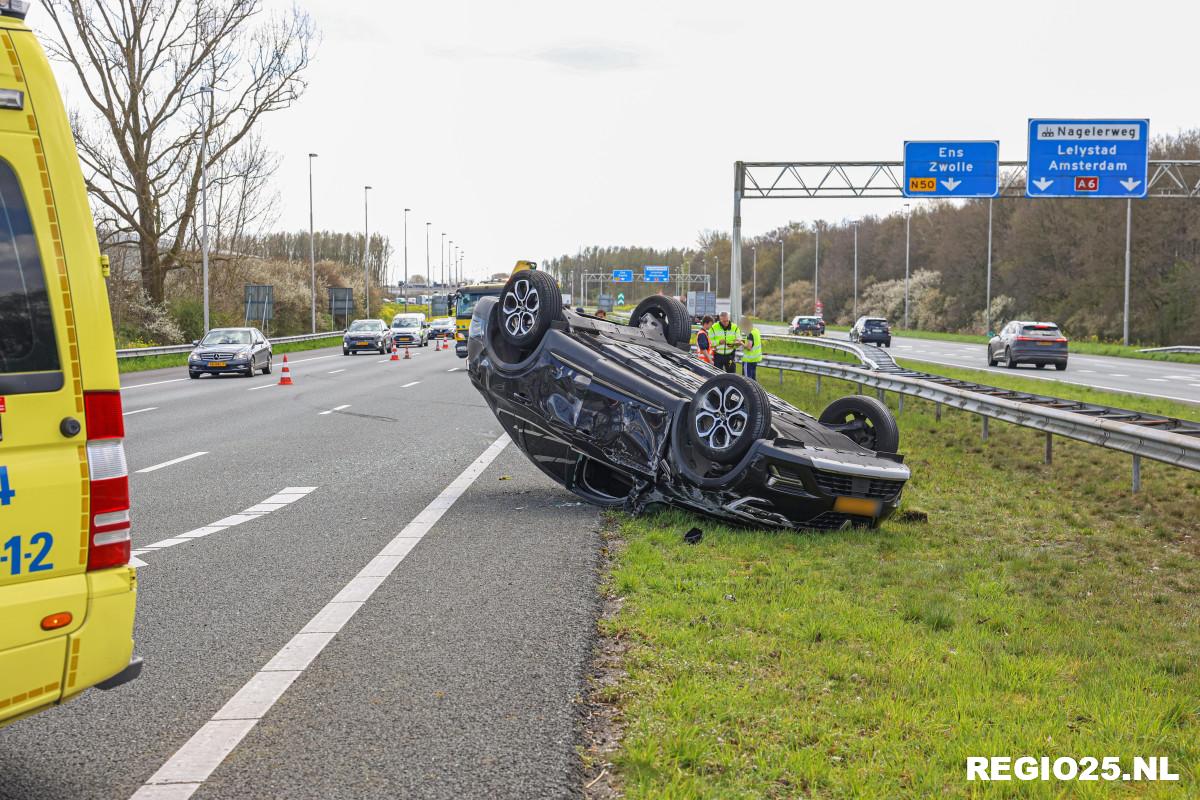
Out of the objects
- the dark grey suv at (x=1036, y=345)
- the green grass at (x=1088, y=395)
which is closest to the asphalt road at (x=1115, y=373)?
the dark grey suv at (x=1036, y=345)

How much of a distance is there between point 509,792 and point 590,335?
605 centimetres

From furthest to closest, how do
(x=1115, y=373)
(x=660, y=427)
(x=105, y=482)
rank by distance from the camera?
(x=1115, y=373), (x=660, y=427), (x=105, y=482)

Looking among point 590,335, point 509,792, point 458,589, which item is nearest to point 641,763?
point 509,792

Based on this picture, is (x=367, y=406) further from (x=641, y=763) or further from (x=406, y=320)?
(x=406, y=320)

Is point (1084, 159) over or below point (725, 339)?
over

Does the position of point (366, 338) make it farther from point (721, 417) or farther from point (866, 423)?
point (721, 417)

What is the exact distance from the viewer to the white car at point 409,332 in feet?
179

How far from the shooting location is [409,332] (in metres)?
54.9

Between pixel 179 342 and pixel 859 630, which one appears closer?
pixel 859 630

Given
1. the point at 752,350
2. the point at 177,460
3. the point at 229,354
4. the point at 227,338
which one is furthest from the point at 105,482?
the point at 227,338

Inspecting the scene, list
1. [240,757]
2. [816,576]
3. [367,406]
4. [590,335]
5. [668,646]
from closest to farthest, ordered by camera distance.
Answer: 1. [240,757]
2. [668,646]
3. [816,576]
4. [590,335]
5. [367,406]

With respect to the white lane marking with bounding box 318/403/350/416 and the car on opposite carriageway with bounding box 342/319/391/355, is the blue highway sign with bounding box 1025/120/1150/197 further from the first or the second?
the car on opposite carriageway with bounding box 342/319/391/355

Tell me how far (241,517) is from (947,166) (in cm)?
2875

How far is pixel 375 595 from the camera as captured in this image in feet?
21.1
